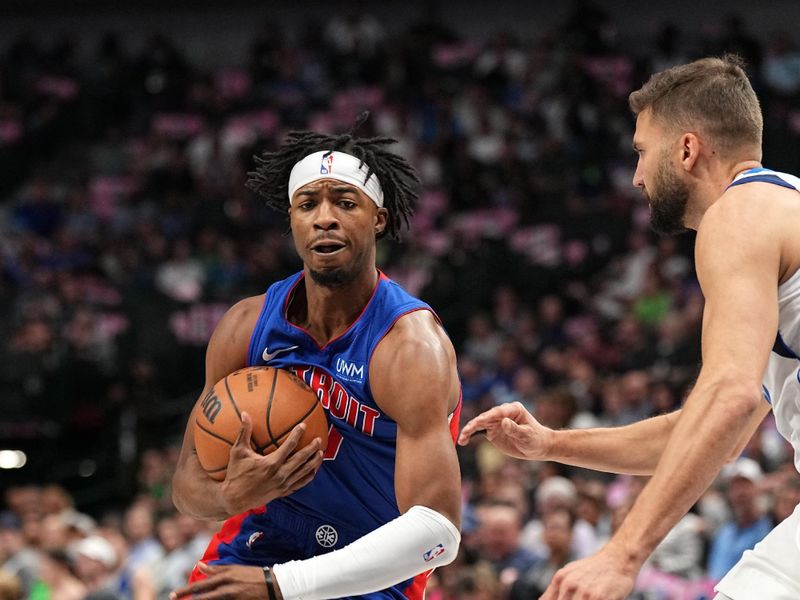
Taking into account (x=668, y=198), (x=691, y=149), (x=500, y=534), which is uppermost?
(x=691, y=149)

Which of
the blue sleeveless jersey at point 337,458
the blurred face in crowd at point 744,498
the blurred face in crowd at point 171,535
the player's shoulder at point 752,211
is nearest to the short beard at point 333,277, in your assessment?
the blue sleeveless jersey at point 337,458

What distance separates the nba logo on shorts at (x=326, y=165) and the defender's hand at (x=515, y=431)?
0.92 meters

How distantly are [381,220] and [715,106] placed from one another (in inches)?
51.9

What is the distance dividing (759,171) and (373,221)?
135cm

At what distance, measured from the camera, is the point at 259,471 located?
3.44 metres

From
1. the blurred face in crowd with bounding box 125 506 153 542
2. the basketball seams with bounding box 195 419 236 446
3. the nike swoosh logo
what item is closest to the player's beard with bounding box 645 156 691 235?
the nike swoosh logo

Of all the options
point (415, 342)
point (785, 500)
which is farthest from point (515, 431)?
point (785, 500)

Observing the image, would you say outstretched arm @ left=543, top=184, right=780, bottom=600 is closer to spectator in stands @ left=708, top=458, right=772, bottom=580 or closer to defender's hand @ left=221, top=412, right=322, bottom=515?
defender's hand @ left=221, top=412, right=322, bottom=515

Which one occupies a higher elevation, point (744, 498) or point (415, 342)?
point (415, 342)

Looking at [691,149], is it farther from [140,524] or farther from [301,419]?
[140,524]

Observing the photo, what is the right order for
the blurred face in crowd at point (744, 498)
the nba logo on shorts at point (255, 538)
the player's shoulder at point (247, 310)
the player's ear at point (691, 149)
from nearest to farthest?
1. the player's ear at point (691, 149)
2. the nba logo on shorts at point (255, 538)
3. the player's shoulder at point (247, 310)
4. the blurred face in crowd at point (744, 498)

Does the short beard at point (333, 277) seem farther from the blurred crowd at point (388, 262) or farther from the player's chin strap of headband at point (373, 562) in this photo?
the blurred crowd at point (388, 262)

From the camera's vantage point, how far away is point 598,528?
703 cm

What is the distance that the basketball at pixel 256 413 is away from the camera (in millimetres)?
3510
